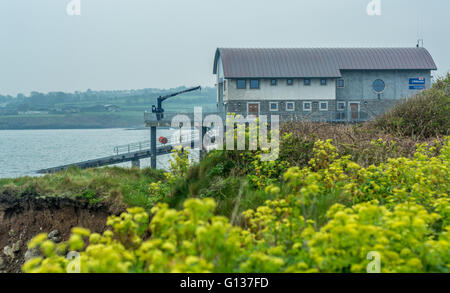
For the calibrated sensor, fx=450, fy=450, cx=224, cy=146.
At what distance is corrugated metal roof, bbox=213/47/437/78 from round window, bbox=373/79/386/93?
4.49 feet

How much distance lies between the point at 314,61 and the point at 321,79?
2.09 meters

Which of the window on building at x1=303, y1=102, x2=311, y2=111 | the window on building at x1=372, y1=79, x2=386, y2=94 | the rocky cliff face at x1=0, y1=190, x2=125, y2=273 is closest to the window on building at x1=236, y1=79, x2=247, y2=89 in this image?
the window on building at x1=303, y1=102, x2=311, y2=111

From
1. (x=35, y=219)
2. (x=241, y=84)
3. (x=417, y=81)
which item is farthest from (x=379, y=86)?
(x=35, y=219)

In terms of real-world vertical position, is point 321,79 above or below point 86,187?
above

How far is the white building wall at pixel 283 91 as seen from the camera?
41.3 metres

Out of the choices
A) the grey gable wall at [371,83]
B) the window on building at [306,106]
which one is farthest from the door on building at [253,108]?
the grey gable wall at [371,83]

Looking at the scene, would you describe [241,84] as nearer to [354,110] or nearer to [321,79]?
[321,79]

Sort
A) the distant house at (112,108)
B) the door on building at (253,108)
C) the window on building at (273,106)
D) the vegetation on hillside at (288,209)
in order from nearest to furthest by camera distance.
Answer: the vegetation on hillside at (288,209)
the door on building at (253,108)
the window on building at (273,106)
the distant house at (112,108)

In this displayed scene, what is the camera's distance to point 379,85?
143ft

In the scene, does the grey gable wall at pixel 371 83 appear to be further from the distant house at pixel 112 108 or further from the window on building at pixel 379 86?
the distant house at pixel 112 108

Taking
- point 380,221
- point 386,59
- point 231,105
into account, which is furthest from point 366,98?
point 380,221

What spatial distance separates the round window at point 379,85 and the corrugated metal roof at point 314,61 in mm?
1369

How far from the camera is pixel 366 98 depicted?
43.6 metres

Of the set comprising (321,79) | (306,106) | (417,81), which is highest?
(321,79)
